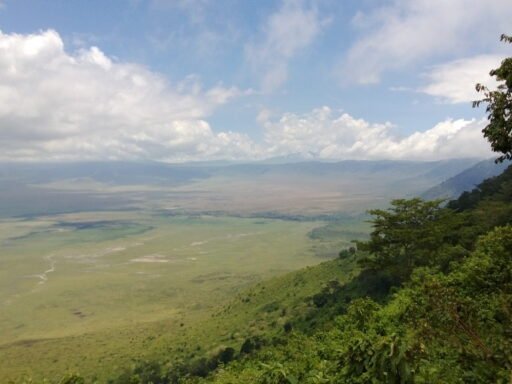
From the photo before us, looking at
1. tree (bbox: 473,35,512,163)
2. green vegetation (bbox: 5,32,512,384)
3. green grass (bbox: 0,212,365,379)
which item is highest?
tree (bbox: 473,35,512,163)

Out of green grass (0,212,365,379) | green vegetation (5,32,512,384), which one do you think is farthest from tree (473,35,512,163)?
green grass (0,212,365,379)

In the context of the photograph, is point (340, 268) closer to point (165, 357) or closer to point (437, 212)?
point (165, 357)

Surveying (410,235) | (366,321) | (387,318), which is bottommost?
(366,321)

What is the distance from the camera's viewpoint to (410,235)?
31516 millimetres

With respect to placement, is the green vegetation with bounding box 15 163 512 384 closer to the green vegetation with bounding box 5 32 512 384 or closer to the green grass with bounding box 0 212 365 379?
the green vegetation with bounding box 5 32 512 384

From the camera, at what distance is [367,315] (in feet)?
73.2

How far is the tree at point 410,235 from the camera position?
31719 millimetres

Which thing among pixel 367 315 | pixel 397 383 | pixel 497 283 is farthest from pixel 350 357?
pixel 367 315

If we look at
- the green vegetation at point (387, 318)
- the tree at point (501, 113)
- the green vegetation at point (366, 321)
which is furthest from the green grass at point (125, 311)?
the tree at point (501, 113)

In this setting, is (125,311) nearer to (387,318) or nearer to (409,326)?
(387,318)

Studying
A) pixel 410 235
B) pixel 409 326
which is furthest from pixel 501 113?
pixel 410 235

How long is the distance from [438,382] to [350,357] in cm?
216

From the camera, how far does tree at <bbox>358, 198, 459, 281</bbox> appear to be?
31719 millimetres

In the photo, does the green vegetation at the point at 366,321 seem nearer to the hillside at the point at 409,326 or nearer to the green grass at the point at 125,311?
the hillside at the point at 409,326
